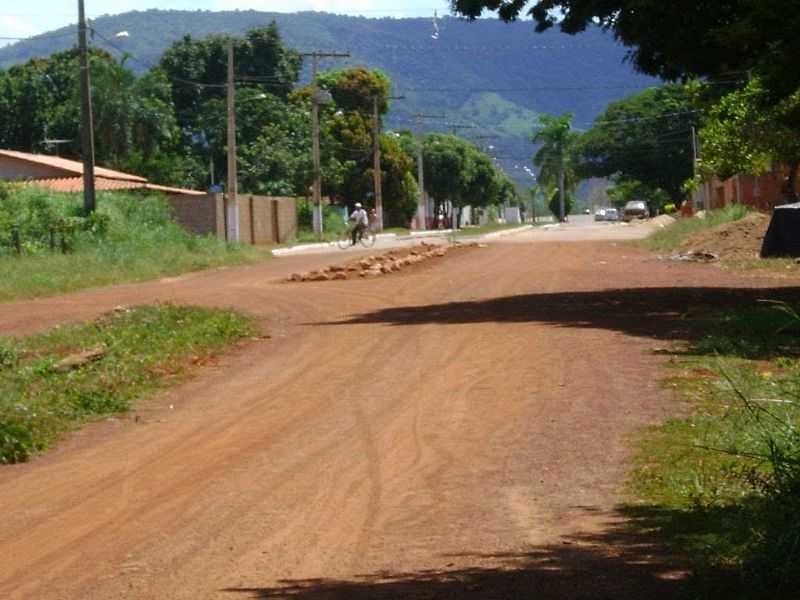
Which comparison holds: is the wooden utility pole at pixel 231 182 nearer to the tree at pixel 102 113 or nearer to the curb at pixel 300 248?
the curb at pixel 300 248

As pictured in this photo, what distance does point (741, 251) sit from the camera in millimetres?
40438

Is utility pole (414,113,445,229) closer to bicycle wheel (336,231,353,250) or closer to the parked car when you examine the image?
the parked car

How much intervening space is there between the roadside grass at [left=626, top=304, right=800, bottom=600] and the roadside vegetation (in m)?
19.8

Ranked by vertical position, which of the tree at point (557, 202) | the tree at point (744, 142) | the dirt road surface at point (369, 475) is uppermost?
the tree at point (744, 142)

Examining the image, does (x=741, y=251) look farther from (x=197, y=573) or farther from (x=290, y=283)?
(x=197, y=573)

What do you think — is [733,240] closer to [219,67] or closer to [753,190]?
[753,190]

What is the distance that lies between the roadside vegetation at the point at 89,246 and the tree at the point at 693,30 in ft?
40.0

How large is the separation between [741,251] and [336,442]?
30.0 meters

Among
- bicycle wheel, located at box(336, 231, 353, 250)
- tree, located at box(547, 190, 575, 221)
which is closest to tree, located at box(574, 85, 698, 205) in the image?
tree, located at box(547, 190, 575, 221)

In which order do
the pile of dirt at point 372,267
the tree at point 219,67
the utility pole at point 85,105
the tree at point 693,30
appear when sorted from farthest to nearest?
the tree at point 219,67 → the utility pole at point 85,105 → the pile of dirt at point 372,267 → the tree at point 693,30

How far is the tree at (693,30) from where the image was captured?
19391mm

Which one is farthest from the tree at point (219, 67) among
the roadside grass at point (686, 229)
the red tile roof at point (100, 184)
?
the roadside grass at point (686, 229)

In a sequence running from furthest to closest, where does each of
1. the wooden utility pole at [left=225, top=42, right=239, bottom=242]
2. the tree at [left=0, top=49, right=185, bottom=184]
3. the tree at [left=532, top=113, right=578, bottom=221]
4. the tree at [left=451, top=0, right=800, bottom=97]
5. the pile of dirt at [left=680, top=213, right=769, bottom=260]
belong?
the tree at [left=532, top=113, right=578, bottom=221] → the tree at [left=0, top=49, right=185, bottom=184] → the wooden utility pole at [left=225, top=42, right=239, bottom=242] → the pile of dirt at [left=680, top=213, right=769, bottom=260] → the tree at [left=451, top=0, right=800, bottom=97]

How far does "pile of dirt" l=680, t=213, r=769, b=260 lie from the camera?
132 ft
